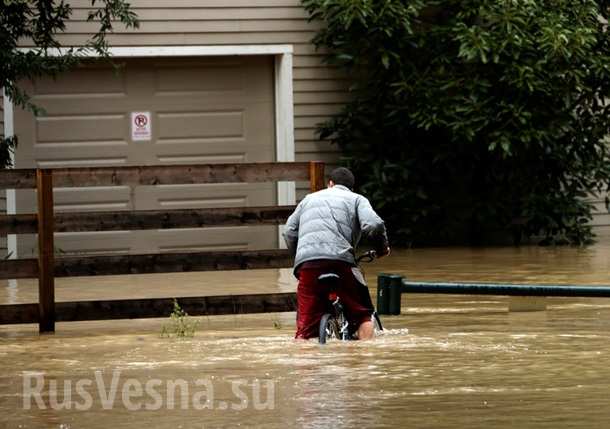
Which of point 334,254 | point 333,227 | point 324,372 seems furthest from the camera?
point 333,227

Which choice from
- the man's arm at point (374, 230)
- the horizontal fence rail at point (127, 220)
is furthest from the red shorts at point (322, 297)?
the horizontal fence rail at point (127, 220)

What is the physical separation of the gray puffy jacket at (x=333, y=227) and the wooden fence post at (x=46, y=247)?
7.74ft

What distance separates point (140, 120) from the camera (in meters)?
20.8

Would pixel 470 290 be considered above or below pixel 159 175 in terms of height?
below

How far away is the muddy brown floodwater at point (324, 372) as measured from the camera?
8.47 metres

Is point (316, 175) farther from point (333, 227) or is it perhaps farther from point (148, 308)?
point (148, 308)

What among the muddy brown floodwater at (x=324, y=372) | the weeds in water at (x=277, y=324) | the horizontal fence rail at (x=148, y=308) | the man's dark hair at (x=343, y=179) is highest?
the man's dark hair at (x=343, y=179)

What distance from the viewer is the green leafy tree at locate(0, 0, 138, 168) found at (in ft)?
60.5

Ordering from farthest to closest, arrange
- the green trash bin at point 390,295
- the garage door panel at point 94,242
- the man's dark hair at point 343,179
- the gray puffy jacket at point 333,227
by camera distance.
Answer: the garage door panel at point 94,242, the man's dark hair at point 343,179, the gray puffy jacket at point 333,227, the green trash bin at point 390,295

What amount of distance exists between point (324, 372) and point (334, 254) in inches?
72.6

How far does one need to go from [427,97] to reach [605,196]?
12.8 ft

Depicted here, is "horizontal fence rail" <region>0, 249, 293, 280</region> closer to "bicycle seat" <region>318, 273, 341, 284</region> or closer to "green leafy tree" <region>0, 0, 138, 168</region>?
"bicycle seat" <region>318, 273, 341, 284</region>

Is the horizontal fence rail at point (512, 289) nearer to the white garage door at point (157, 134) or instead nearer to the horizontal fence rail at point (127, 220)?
the horizontal fence rail at point (127, 220)

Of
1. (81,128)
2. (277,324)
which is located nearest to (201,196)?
(81,128)
